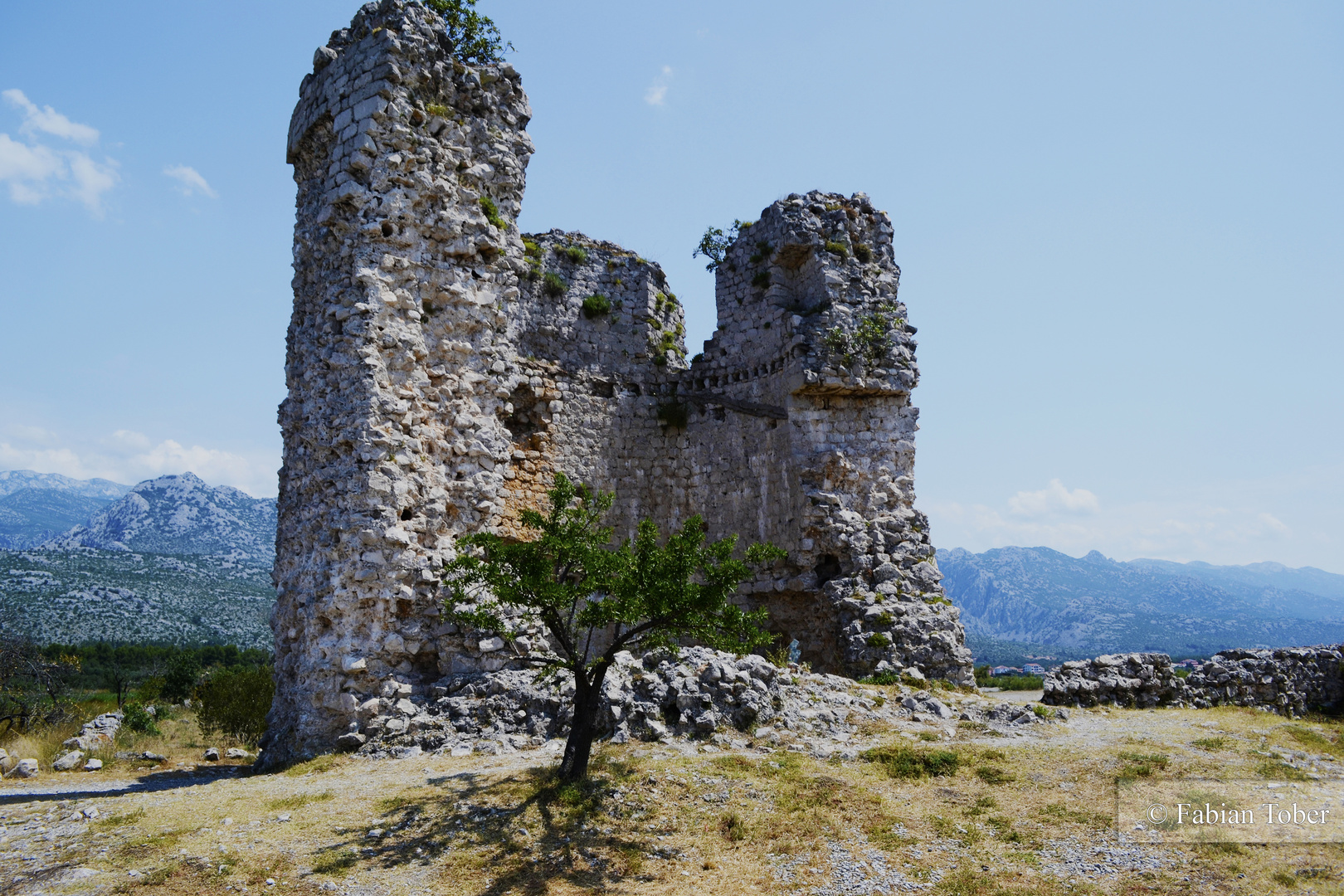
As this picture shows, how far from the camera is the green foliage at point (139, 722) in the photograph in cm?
1487

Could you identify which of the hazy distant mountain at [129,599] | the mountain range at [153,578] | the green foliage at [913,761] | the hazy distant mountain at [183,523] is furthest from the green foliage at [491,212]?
the hazy distant mountain at [183,523]

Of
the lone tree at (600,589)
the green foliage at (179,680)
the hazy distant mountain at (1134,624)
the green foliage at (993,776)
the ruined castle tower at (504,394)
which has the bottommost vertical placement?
the hazy distant mountain at (1134,624)

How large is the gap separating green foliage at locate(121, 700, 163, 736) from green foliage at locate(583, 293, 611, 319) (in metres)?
10.7

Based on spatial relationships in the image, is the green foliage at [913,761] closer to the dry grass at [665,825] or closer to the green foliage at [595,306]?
the dry grass at [665,825]

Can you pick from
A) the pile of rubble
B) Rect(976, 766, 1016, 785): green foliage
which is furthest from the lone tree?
Rect(976, 766, 1016, 785): green foliage

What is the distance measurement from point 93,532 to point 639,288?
93276 millimetres

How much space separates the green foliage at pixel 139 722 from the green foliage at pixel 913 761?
487 inches

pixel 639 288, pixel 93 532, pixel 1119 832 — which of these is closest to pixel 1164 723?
pixel 1119 832

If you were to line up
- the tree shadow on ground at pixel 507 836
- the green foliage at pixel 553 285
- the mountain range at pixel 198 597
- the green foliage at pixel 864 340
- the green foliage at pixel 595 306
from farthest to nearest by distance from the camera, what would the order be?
the mountain range at pixel 198 597 < the green foliage at pixel 595 306 < the green foliage at pixel 553 285 < the green foliage at pixel 864 340 < the tree shadow on ground at pixel 507 836

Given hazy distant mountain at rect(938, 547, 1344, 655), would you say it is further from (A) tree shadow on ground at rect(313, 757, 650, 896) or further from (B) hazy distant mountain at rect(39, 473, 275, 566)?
(A) tree shadow on ground at rect(313, 757, 650, 896)

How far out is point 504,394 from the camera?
498 inches

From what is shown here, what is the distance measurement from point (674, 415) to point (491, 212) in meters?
5.97

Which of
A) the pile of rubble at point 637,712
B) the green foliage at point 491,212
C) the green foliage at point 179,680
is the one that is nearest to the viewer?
the pile of rubble at point 637,712

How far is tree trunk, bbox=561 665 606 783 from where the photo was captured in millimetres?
8117
